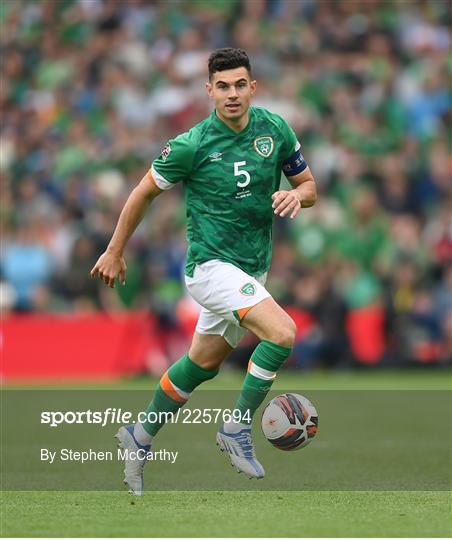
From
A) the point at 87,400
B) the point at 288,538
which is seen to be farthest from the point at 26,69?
the point at 288,538

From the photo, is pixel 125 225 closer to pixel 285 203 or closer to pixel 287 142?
pixel 285 203

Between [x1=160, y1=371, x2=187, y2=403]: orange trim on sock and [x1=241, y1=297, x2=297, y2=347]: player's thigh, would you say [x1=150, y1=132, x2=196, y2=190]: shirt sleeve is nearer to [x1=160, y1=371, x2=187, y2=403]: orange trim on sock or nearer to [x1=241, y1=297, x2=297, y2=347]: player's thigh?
[x1=241, y1=297, x2=297, y2=347]: player's thigh

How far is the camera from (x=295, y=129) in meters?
20.6

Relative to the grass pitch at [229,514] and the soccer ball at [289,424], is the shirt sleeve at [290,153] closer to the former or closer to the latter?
the soccer ball at [289,424]

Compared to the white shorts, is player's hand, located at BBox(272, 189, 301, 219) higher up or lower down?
higher up

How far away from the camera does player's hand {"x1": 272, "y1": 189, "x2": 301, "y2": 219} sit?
25.0ft

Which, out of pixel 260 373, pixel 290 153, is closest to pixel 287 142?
pixel 290 153

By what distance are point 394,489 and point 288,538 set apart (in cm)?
208

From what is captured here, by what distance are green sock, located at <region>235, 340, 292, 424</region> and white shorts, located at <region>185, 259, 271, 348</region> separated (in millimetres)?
238

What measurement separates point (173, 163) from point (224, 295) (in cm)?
83

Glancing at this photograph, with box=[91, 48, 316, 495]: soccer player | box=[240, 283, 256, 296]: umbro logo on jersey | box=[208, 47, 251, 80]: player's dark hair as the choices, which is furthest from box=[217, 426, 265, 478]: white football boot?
box=[208, 47, 251, 80]: player's dark hair

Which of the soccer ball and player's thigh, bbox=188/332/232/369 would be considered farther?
player's thigh, bbox=188/332/232/369

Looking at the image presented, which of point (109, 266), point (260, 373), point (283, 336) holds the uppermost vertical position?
point (109, 266)

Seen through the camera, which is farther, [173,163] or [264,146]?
[264,146]
